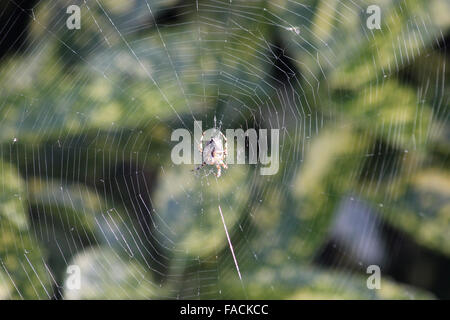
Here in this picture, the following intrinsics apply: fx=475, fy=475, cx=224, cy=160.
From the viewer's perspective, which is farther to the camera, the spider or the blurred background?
the spider

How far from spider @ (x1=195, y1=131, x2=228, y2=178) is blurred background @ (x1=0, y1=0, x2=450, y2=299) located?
1.07 m

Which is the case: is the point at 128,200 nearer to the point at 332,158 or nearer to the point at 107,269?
the point at 107,269

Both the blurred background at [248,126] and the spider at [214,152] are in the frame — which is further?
the spider at [214,152]

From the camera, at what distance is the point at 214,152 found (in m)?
3.69

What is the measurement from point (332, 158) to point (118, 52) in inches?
44.1

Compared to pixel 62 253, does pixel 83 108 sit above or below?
above

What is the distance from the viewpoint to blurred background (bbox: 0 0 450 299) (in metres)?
1.90

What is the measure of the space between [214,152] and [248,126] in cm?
133

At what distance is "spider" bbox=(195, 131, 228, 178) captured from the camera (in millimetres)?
3662

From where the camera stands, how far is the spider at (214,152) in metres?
3.66

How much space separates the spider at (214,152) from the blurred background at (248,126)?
107 centimetres

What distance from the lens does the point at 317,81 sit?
2.04 m

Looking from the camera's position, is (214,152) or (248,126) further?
(214,152)

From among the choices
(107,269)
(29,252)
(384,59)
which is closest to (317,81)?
(384,59)
